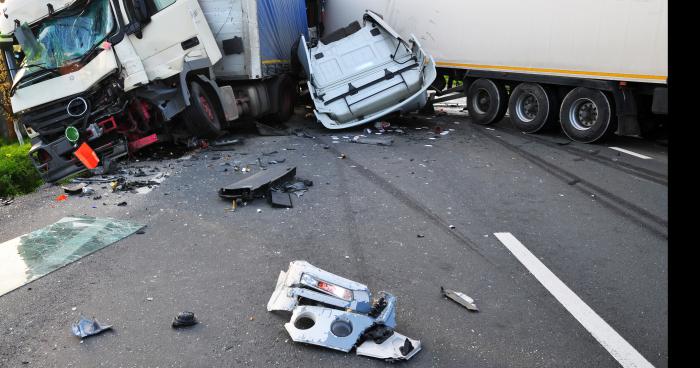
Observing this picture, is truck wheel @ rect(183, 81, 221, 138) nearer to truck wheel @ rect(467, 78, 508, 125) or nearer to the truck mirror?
the truck mirror

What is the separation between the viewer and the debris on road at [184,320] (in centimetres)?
355

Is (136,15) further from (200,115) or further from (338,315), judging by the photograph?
(338,315)

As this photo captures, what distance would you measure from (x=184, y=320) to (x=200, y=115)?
20.5ft

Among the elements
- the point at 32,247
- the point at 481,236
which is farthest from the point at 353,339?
the point at 32,247

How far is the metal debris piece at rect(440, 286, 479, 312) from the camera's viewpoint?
3.78m

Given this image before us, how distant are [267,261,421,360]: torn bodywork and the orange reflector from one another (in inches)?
212

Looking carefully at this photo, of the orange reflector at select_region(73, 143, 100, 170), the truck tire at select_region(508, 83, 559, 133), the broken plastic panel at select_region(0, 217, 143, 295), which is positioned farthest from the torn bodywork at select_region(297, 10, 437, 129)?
the broken plastic panel at select_region(0, 217, 143, 295)

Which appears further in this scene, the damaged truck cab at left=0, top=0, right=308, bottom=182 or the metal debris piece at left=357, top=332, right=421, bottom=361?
the damaged truck cab at left=0, top=0, right=308, bottom=182

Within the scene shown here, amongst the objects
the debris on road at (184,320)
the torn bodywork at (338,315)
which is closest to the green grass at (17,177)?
the debris on road at (184,320)

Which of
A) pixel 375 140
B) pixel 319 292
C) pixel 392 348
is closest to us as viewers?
pixel 392 348

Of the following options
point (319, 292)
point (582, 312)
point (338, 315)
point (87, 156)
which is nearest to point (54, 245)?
point (319, 292)

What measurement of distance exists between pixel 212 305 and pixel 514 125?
854 cm

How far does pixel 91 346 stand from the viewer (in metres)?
3.34

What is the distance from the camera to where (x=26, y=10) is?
816cm
